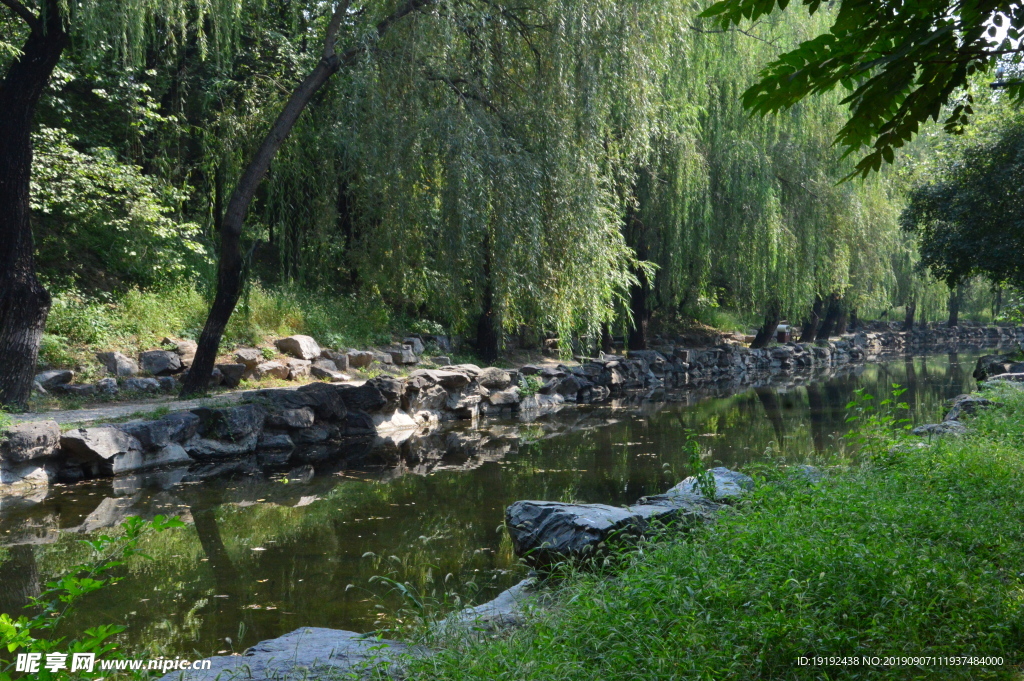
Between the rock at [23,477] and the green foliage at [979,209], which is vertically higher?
the green foliage at [979,209]

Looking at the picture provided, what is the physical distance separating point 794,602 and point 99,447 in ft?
21.6

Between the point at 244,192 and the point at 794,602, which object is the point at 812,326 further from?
the point at 794,602

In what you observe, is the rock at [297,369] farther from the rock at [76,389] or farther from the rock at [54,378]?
the rock at [54,378]

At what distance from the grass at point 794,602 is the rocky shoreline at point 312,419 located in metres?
5.44

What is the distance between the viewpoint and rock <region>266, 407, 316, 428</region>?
9461 mm

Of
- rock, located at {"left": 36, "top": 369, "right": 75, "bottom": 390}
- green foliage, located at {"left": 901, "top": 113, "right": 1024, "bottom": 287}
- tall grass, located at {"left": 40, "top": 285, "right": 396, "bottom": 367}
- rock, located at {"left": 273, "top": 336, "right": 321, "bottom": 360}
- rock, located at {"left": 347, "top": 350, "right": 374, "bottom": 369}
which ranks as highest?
green foliage, located at {"left": 901, "top": 113, "right": 1024, "bottom": 287}

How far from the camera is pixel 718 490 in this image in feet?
18.1

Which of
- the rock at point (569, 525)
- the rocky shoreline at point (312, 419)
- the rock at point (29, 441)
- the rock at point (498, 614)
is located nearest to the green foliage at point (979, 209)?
→ the rocky shoreline at point (312, 419)

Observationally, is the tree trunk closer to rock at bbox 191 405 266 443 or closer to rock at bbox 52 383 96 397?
rock at bbox 52 383 96 397

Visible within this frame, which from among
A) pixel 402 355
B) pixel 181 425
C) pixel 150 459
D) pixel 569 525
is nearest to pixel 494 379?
pixel 402 355

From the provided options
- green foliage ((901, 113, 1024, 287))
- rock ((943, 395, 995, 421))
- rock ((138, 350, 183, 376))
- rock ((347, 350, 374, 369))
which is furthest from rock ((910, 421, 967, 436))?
rock ((138, 350, 183, 376))

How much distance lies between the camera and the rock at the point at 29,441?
684cm

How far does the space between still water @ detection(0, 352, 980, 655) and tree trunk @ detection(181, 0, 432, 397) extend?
94.7 inches

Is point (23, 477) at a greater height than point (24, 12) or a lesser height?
lesser
